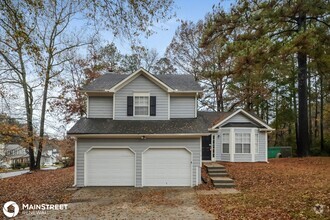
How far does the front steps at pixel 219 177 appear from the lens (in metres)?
13.7

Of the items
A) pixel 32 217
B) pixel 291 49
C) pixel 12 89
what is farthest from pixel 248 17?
pixel 12 89

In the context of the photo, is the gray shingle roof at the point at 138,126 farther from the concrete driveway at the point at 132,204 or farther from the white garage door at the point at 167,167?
the concrete driveway at the point at 132,204

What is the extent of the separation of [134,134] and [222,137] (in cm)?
935

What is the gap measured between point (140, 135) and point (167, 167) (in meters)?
2.21

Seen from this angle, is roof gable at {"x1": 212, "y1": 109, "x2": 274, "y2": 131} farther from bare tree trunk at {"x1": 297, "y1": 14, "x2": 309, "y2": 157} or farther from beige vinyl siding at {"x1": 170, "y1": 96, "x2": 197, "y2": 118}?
beige vinyl siding at {"x1": 170, "y1": 96, "x2": 197, "y2": 118}

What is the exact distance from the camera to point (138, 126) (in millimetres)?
14750

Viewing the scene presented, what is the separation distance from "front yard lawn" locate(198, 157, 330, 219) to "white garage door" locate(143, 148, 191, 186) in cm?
261

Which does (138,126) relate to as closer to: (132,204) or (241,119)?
(132,204)

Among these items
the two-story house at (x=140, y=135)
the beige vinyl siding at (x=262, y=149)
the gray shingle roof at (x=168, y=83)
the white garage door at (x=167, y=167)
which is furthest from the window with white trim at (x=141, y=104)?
the beige vinyl siding at (x=262, y=149)

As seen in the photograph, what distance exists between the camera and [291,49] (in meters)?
11.6

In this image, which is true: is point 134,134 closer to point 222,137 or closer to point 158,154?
point 158,154

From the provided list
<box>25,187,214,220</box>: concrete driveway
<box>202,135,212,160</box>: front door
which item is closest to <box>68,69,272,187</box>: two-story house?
<box>25,187,214,220</box>: concrete driveway

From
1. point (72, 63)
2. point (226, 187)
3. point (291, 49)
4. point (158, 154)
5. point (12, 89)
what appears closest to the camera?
point (291, 49)

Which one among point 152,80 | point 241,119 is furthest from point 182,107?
point 241,119
